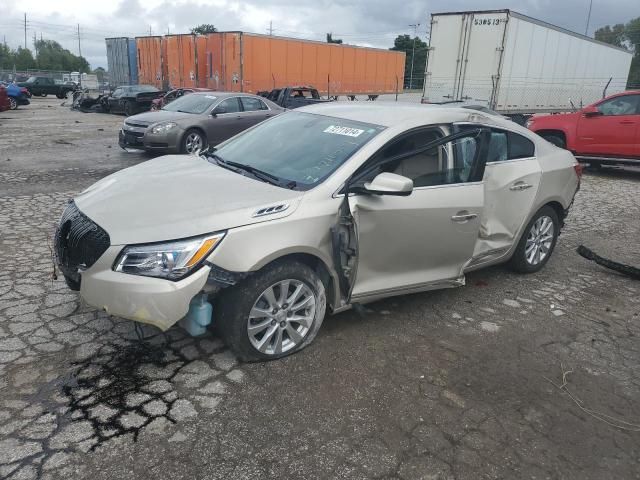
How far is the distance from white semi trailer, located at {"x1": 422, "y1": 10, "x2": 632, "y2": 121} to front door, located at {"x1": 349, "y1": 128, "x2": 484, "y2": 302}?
1161 cm

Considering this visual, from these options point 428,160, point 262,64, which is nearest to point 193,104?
point 428,160

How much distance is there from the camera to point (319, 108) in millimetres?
4570

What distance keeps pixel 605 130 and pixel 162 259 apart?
10.6 metres

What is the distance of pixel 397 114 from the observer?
3979 millimetres

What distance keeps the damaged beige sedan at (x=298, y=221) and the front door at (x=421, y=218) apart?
1cm

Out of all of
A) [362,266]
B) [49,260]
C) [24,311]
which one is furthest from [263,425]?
[49,260]

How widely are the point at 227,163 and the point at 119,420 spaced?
2.10 metres

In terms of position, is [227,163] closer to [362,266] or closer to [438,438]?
[362,266]

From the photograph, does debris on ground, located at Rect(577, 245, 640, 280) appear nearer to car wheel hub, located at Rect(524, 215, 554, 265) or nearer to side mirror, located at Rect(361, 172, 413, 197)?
car wheel hub, located at Rect(524, 215, 554, 265)

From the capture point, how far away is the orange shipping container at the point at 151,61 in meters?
28.2

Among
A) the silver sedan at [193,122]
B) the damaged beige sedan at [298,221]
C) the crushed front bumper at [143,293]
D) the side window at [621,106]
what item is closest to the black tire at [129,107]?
the silver sedan at [193,122]

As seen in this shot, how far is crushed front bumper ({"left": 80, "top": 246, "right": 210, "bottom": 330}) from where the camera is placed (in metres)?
2.89

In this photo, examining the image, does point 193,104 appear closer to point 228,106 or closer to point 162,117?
point 228,106

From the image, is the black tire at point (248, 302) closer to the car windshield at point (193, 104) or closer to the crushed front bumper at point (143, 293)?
the crushed front bumper at point (143, 293)
